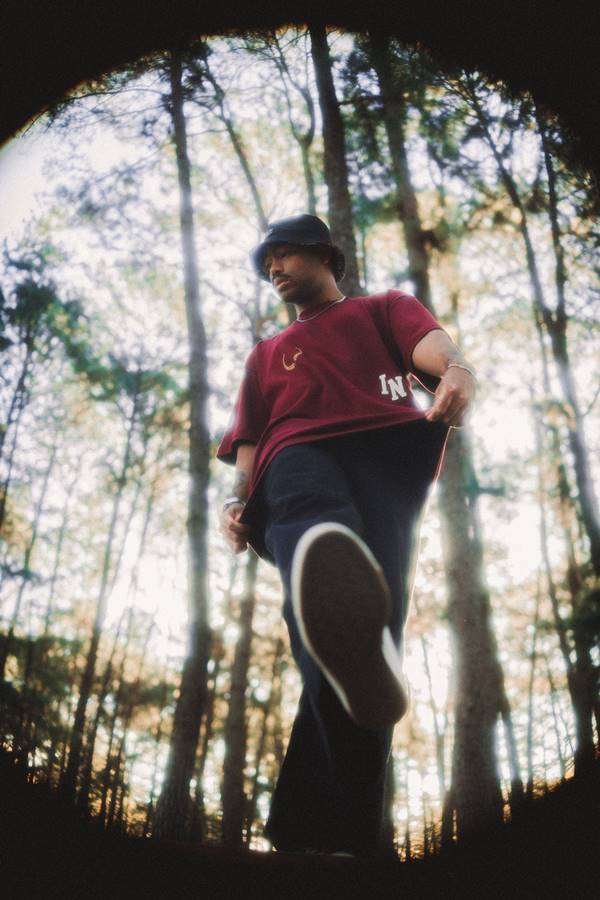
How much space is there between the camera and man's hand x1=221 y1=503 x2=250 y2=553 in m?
1.51

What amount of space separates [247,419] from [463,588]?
3717mm

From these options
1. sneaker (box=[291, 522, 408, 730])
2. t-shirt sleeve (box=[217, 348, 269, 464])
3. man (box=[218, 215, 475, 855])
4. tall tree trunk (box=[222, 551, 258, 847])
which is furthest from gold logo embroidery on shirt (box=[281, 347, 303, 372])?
tall tree trunk (box=[222, 551, 258, 847])

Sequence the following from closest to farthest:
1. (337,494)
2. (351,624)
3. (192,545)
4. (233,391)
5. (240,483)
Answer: (351,624) → (337,494) → (240,483) → (192,545) → (233,391)

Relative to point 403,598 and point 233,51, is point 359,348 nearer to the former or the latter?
point 403,598

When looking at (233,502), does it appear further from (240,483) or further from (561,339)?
(561,339)

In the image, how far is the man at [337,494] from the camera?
1029mm

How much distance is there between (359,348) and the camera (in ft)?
5.20

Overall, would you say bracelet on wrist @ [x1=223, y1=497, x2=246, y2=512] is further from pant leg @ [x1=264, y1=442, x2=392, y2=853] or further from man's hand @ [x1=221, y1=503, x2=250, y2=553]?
pant leg @ [x1=264, y1=442, x2=392, y2=853]

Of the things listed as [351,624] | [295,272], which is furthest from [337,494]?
[295,272]

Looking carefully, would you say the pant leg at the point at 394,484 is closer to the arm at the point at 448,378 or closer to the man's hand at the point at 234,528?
the arm at the point at 448,378

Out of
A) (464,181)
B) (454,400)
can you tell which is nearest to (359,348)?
(454,400)

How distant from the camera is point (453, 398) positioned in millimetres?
1249

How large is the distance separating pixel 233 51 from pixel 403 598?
316 centimetres

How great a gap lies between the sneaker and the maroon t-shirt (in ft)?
1.32
